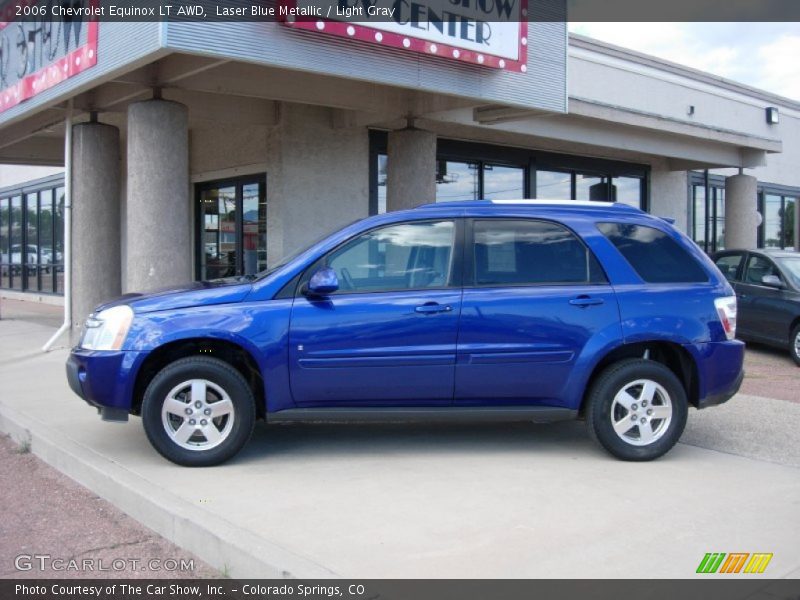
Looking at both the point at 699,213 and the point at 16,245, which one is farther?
the point at 16,245

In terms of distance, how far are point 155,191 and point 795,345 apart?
876 cm

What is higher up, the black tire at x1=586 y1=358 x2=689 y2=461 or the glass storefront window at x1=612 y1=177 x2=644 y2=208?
the glass storefront window at x1=612 y1=177 x2=644 y2=208

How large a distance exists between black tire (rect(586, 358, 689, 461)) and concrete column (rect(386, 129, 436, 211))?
21.0 feet

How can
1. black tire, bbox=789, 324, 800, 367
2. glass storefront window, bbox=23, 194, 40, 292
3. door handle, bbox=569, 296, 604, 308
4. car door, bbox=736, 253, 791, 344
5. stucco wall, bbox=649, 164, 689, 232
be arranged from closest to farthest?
1. door handle, bbox=569, 296, 604, 308
2. black tire, bbox=789, 324, 800, 367
3. car door, bbox=736, 253, 791, 344
4. stucco wall, bbox=649, 164, 689, 232
5. glass storefront window, bbox=23, 194, 40, 292

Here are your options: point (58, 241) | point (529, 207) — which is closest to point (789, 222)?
point (58, 241)

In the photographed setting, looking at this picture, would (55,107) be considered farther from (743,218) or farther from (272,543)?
(743,218)

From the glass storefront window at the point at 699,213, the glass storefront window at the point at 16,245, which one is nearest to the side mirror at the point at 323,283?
the glass storefront window at the point at 699,213

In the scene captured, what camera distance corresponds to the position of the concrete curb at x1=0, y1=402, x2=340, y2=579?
392 centimetres

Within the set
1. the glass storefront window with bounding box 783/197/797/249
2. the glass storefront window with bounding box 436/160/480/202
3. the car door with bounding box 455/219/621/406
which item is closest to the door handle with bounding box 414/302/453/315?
the car door with bounding box 455/219/621/406

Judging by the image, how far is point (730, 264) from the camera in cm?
1286

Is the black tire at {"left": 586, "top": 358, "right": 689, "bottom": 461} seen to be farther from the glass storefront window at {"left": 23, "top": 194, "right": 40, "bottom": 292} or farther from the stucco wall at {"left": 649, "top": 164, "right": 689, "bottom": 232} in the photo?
the glass storefront window at {"left": 23, "top": 194, "right": 40, "bottom": 292}

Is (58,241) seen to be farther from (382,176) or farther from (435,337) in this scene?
(435,337)

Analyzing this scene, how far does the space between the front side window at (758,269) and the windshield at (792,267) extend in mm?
136

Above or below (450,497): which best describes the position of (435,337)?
above
